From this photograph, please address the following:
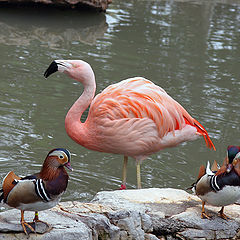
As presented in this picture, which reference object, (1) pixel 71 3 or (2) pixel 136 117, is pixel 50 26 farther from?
(2) pixel 136 117

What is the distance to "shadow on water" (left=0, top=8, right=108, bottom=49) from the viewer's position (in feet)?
32.6

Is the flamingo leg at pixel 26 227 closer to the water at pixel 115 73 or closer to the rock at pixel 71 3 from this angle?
the water at pixel 115 73

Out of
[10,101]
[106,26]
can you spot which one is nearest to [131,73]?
[10,101]

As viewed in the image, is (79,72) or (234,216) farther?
(79,72)

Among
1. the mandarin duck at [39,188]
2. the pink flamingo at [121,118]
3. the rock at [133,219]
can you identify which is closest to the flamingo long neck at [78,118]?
the pink flamingo at [121,118]

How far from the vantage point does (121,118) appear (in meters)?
4.72

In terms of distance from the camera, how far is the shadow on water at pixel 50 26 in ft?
32.6

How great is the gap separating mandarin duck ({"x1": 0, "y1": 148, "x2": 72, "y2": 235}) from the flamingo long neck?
1605 millimetres

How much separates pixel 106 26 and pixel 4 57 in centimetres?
371

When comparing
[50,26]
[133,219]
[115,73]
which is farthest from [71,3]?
[133,219]

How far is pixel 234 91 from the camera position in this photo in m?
8.09

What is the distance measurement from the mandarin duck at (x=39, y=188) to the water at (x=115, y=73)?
1559mm

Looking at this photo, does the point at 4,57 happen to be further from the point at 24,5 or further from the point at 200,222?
the point at 200,222

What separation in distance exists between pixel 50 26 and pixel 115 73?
3.42 meters
